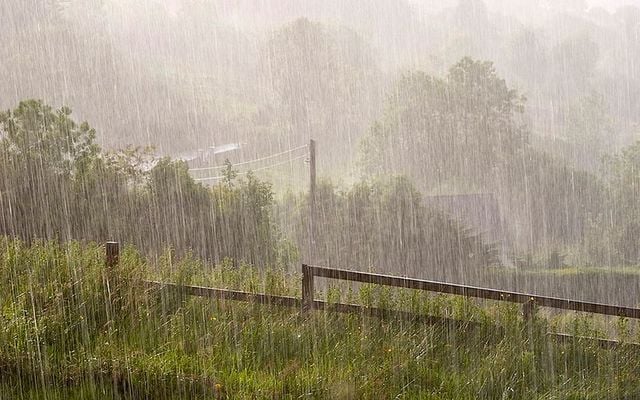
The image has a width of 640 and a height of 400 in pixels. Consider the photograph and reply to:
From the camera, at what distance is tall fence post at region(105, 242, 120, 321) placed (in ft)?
28.6

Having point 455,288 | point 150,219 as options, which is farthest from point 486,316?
point 150,219

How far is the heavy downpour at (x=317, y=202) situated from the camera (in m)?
7.93

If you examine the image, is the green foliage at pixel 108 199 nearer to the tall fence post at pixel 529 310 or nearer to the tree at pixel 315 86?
the tall fence post at pixel 529 310

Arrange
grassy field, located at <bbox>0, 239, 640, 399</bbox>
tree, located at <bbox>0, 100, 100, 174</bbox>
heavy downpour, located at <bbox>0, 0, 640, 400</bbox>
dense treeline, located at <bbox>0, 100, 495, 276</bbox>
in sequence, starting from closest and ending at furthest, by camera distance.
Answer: grassy field, located at <bbox>0, 239, 640, 399</bbox> → heavy downpour, located at <bbox>0, 0, 640, 400</bbox> → dense treeline, located at <bbox>0, 100, 495, 276</bbox> → tree, located at <bbox>0, 100, 100, 174</bbox>

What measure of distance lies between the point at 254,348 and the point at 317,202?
99.6 feet

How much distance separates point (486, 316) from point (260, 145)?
6596cm

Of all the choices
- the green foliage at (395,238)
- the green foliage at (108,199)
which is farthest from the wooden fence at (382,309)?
the green foliage at (395,238)

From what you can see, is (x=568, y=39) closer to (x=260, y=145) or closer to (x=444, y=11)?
(x=444, y=11)

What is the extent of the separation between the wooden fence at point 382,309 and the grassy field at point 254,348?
106 millimetres

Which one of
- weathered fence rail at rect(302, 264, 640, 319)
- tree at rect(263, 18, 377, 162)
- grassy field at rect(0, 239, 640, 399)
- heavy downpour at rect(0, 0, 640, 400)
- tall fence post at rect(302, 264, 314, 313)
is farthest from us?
tree at rect(263, 18, 377, 162)

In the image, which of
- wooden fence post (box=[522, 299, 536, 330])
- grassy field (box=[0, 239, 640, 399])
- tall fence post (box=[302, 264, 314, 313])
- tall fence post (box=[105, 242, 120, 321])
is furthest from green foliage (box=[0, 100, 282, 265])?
wooden fence post (box=[522, 299, 536, 330])

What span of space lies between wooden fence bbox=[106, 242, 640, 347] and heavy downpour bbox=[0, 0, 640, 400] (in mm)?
30

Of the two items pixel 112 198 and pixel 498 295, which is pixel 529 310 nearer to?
pixel 498 295

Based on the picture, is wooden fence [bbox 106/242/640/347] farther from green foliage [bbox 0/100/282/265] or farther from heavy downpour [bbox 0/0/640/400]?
green foliage [bbox 0/100/282/265]
